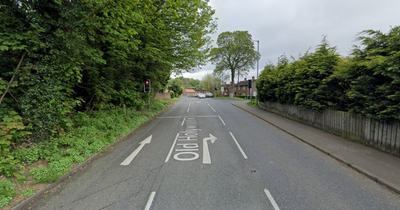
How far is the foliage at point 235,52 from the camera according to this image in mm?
36969

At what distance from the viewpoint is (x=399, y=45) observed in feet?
16.8

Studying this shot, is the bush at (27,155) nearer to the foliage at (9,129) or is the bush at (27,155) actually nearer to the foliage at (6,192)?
the foliage at (9,129)

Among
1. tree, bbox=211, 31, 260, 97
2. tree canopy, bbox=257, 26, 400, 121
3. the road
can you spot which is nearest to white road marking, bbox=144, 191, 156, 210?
the road

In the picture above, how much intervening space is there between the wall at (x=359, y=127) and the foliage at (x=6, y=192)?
394 inches

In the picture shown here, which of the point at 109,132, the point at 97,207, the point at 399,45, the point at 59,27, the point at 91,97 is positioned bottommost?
the point at 97,207

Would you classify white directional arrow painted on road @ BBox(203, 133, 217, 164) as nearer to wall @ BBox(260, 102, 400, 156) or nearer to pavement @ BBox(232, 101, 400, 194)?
pavement @ BBox(232, 101, 400, 194)

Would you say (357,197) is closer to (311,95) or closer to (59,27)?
(311,95)

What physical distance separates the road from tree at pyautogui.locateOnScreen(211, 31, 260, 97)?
108ft

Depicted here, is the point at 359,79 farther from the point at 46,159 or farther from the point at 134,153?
the point at 46,159

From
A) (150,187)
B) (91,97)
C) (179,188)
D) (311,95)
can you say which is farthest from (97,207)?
(311,95)

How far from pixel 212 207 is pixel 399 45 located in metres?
7.26

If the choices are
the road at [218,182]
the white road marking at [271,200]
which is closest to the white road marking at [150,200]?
the road at [218,182]

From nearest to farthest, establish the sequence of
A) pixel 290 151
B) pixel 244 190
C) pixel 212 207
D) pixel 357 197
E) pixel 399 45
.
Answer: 1. pixel 212 207
2. pixel 357 197
3. pixel 244 190
4. pixel 399 45
5. pixel 290 151

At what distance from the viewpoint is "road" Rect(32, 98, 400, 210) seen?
322cm
